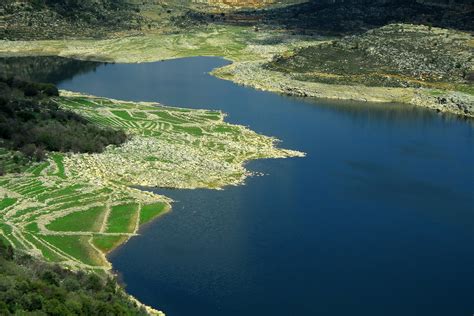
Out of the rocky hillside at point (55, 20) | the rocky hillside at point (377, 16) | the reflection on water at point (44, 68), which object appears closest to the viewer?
the reflection on water at point (44, 68)

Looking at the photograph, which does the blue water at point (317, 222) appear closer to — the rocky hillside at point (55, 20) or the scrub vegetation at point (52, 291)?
the scrub vegetation at point (52, 291)

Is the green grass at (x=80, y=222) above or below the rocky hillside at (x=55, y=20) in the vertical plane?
below

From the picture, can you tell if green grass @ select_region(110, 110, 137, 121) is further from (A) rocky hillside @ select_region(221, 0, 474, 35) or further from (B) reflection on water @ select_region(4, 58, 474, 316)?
(A) rocky hillside @ select_region(221, 0, 474, 35)

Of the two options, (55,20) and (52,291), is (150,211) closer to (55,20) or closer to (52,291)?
(52,291)

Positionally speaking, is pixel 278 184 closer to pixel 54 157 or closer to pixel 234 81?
pixel 54 157

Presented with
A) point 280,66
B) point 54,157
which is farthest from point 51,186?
point 280,66

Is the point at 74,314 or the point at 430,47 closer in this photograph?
the point at 74,314

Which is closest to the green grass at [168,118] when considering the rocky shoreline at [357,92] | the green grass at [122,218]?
the rocky shoreline at [357,92]
